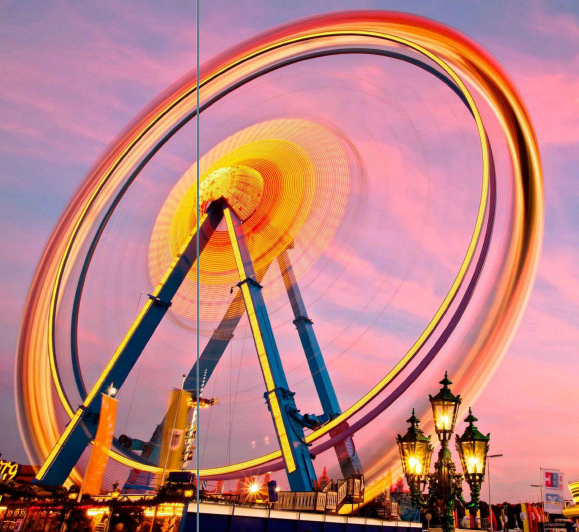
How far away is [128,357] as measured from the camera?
721 inches

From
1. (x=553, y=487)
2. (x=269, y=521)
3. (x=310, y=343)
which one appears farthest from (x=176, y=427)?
(x=553, y=487)

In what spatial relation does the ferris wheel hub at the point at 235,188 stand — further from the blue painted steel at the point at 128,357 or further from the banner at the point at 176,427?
the banner at the point at 176,427

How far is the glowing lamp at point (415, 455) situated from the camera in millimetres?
7319

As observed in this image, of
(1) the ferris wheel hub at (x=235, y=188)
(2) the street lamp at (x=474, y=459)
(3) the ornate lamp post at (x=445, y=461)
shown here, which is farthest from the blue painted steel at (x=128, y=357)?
(2) the street lamp at (x=474, y=459)

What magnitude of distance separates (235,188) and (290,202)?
2.20 metres

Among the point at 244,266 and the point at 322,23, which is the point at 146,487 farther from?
the point at 322,23

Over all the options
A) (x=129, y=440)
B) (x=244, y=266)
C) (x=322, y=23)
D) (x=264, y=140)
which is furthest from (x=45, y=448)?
(x=322, y=23)

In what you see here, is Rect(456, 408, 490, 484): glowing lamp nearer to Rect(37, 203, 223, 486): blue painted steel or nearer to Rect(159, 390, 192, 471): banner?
Rect(37, 203, 223, 486): blue painted steel

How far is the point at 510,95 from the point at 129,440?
18.4 meters

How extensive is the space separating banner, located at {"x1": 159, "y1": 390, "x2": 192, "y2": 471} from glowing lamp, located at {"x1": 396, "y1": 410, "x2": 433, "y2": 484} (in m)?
16.8

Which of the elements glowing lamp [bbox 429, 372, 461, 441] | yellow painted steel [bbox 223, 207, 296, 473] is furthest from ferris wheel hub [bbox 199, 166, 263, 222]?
glowing lamp [bbox 429, 372, 461, 441]

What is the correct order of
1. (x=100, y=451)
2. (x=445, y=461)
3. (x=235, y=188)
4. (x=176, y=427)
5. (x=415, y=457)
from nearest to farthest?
(x=445, y=461), (x=415, y=457), (x=100, y=451), (x=235, y=188), (x=176, y=427)

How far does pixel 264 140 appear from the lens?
2006 cm

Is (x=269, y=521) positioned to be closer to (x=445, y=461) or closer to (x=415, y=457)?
(x=415, y=457)
